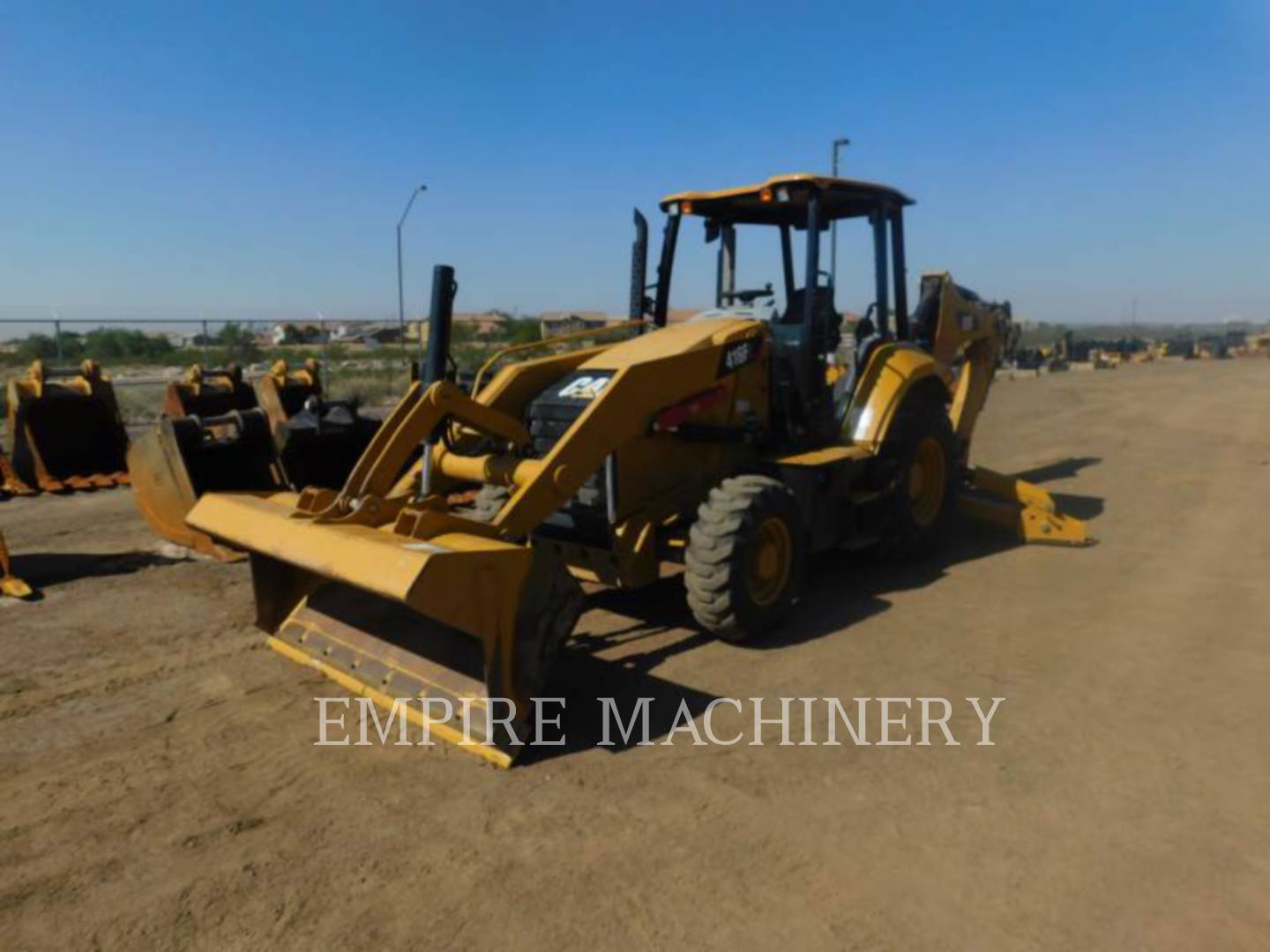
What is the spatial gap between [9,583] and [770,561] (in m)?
5.22

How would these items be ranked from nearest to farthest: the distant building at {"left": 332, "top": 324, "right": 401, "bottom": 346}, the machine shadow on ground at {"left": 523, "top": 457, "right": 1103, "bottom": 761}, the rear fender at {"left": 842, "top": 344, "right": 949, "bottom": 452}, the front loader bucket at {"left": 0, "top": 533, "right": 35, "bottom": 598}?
the machine shadow on ground at {"left": 523, "top": 457, "right": 1103, "bottom": 761} → the front loader bucket at {"left": 0, "top": 533, "right": 35, "bottom": 598} → the rear fender at {"left": 842, "top": 344, "right": 949, "bottom": 452} → the distant building at {"left": 332, "top": 324, "right": 401, "bottom": 346}

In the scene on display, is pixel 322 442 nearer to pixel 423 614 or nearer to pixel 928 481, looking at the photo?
pixel 423 614

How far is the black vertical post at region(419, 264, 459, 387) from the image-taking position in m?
5.04

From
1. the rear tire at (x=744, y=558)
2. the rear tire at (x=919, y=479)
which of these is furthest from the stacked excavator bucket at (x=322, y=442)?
the rear tire at (x=919, y=479)

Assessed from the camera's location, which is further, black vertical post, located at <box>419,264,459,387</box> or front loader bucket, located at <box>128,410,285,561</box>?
front loader bucket, located at <box>128,410,285,561</box>

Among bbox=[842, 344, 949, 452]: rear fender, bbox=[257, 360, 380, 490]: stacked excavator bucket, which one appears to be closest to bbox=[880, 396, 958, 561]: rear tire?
bbox=[842, 344, 949, 452]: rear fender

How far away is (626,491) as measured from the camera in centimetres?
564

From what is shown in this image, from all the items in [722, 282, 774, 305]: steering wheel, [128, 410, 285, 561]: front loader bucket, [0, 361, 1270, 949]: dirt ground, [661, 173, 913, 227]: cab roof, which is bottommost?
[0, 361, 1270, 949]: dirt ground

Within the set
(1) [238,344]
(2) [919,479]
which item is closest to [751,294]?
(2) [919,479]

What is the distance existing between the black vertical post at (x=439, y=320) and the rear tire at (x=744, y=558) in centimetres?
168

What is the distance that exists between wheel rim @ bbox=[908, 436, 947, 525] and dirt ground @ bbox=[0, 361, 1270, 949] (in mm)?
1045

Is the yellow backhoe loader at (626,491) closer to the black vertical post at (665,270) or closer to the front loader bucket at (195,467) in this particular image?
the black vertical post at (665,270)

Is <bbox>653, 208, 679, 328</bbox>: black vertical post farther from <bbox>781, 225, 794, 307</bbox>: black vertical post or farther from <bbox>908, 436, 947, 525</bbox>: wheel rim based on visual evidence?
<bbox>908, 436, 947, 525</bbox>: wheel rim

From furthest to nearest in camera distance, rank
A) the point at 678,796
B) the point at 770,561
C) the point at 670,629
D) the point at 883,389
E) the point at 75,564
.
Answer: the point at 75,564 → the point at 883,389 → the point at 670,629 → the point at 770,561 → the point at 678,796
